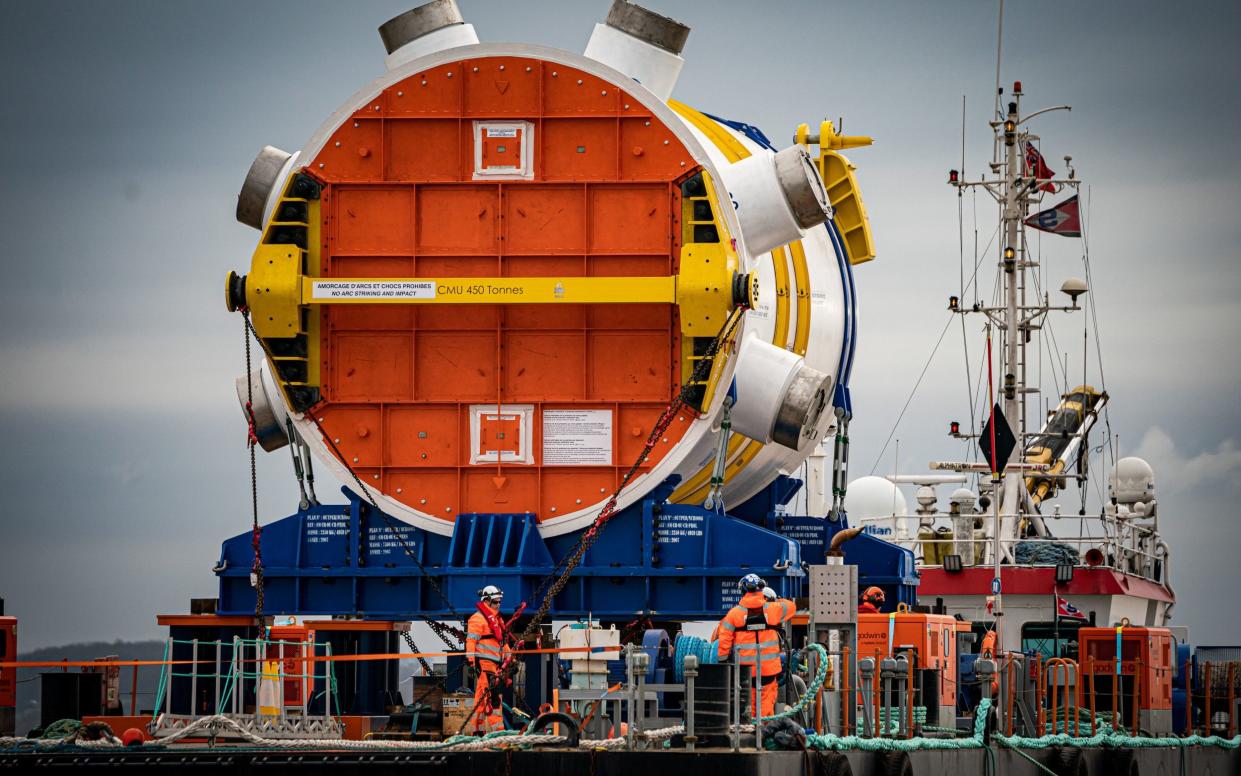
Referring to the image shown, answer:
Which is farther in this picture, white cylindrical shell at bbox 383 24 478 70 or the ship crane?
white cylindrical shell at bbox 383 24 478 70

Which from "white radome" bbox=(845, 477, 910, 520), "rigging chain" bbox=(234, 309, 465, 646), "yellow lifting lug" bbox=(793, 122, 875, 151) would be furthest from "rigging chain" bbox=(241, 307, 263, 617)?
"white radome" bbox=(845, 477, 910, 520)

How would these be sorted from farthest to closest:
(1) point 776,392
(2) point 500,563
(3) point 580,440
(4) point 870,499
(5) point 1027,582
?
(4) point 870,499 < (5) point 1027,582 < (1) point 776,392 < (3) point 580,440 < (2) point 500,563

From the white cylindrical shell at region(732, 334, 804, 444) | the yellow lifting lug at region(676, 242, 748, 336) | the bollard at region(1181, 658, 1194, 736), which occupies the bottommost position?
the bollard at region(1181, 658, 1194, 736)

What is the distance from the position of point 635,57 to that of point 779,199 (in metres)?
2.48

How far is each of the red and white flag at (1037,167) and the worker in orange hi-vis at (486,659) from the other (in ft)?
67.3

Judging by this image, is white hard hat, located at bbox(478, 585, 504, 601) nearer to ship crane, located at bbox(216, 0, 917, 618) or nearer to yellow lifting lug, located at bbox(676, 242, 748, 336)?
ship crane, located at bbox(216, 0, 917, 618)

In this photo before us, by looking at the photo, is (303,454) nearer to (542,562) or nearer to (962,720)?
(542,562)

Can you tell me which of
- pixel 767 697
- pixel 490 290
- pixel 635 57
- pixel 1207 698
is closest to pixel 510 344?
pixel 490 290

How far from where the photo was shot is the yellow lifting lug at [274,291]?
21.6m

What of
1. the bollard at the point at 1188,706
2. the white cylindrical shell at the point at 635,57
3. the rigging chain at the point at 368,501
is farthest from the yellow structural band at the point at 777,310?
the bollard at the point at 1188,706

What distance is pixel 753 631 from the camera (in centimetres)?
1838

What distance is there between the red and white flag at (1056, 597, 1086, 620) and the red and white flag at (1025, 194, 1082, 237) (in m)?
7.71

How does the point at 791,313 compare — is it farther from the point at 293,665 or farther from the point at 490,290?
the point at 293,665

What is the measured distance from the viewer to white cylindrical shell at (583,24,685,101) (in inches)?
922
